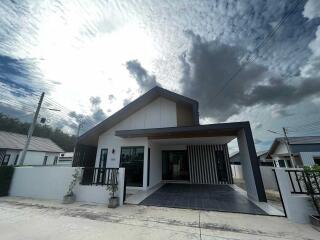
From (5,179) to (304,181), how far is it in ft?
39.2

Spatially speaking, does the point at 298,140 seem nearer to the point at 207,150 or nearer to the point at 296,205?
the point at 207,150

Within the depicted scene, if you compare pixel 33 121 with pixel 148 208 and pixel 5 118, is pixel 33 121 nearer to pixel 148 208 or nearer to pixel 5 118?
pixel 148 208

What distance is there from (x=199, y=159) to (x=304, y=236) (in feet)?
24.8

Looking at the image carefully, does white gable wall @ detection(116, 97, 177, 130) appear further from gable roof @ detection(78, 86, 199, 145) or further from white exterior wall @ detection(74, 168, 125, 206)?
white exterior wall @ detection(74, 168, 125, 206)

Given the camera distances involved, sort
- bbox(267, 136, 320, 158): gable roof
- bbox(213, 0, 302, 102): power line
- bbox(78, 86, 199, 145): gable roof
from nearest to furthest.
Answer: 1. bbox(213, 0, 302, 102): power line
2. bbox(78, 86, 199, 145): gable roof
3. bbox(267, 136, 320, 158): gable roof

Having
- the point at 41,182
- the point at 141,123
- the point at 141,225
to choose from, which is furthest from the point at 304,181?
the point at 41,182

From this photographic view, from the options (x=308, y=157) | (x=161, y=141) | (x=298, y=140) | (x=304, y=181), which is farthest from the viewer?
(x=298, y=140)

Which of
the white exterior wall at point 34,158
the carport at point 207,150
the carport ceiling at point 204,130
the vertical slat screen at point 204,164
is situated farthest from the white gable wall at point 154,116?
the white exterior wall at point 34,158

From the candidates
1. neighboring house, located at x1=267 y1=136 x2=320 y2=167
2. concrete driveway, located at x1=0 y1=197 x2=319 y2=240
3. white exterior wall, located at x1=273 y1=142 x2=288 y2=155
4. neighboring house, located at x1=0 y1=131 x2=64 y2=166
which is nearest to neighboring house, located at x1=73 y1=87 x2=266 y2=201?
concrete driveway, located at x1=0 y1=197 x2=319 y2=240

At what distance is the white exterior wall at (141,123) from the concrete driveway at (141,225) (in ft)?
12.8

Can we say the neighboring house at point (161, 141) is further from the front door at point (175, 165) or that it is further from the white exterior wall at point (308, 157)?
the white exterior wall at point (308, 157)

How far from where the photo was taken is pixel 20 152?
16750 millimetres

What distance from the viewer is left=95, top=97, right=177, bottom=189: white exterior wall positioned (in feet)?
26.9

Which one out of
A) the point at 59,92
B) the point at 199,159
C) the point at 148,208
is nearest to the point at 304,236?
the point at 148,208
